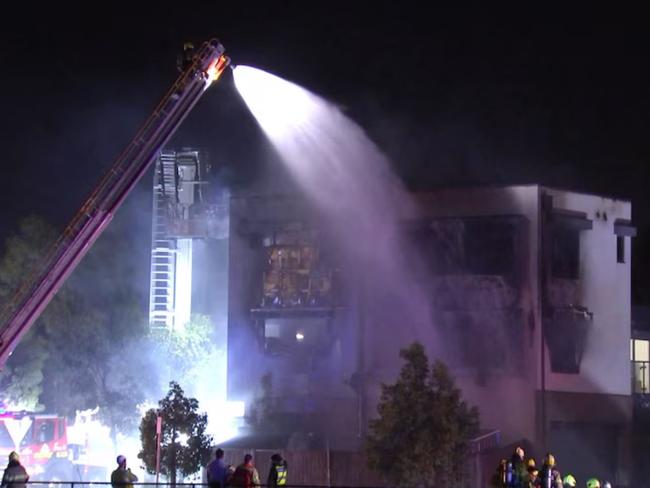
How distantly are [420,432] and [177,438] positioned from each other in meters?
8.66

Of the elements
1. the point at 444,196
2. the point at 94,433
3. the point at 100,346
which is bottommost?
the point at 94,433

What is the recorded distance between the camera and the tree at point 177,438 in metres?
30.9

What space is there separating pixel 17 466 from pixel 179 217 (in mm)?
35866

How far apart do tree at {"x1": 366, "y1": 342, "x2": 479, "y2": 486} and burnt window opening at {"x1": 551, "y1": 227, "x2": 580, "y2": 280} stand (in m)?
9.27

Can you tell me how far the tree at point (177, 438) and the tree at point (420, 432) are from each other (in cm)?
612

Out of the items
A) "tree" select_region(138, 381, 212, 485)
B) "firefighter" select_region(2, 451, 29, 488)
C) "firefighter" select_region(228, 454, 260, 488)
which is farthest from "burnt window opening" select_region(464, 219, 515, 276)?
"firefighter" select_region(2, 451, 29, 488)

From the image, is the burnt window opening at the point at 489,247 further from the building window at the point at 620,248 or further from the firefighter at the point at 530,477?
the firefighter at the point at 530,477

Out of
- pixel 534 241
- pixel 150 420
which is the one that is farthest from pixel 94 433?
pixel 534 241

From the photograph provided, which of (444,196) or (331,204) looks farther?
(331,204)

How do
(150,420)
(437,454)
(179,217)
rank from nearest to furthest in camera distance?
1. (437,454)
2. (150,420)
3. (179,217)

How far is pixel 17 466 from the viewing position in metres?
19.3

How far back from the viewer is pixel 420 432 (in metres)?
28.7

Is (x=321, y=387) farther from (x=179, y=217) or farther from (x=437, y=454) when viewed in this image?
(x=179, y=217)

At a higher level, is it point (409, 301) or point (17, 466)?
point (409, 301)
